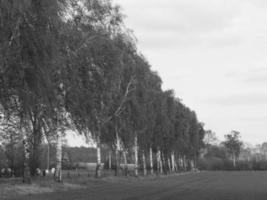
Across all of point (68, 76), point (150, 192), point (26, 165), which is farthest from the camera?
point (26, 165)

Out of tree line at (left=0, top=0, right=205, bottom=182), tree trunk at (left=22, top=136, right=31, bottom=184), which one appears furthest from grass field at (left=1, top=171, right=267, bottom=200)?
tree line at (left=0, top=0, right=205, bottom=182)

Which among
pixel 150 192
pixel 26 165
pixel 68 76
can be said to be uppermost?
pixel 68 76

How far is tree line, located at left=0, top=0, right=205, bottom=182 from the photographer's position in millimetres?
21250

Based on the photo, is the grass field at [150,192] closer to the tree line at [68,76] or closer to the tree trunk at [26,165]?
the tree trunk at [26,165]

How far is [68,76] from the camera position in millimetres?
31547

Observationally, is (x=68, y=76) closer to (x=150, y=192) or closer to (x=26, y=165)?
(x=26, y=165)

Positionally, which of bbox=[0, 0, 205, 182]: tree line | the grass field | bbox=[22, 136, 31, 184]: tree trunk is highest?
bbox=[0, 0, 205, 182]: tree line

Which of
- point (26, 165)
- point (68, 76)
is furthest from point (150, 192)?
point (68, 76)

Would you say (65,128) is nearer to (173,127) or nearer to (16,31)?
(16,31)

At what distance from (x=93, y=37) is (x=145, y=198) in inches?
521

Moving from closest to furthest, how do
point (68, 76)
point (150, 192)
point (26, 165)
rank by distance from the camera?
1. point (68, 76)
2. point (150, 192)
3. point (26, 165)

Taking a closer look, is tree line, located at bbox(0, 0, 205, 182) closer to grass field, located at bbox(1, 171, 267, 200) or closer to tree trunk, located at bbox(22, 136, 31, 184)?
tree trunk, located at bbox(22, 136, 31, 184)

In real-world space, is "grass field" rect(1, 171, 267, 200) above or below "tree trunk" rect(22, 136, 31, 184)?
below

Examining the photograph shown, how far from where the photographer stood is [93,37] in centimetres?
3766
